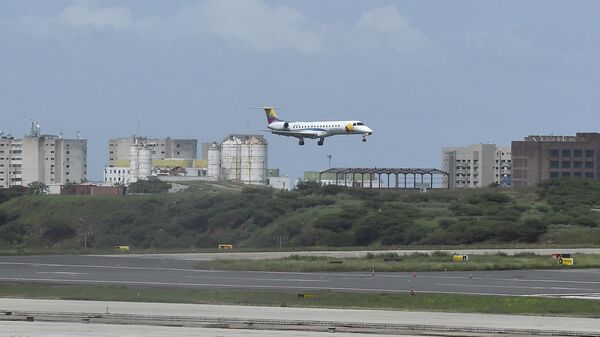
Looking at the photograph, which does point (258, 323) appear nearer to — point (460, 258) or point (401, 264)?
point (401, 264)

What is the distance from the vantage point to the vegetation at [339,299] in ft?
193

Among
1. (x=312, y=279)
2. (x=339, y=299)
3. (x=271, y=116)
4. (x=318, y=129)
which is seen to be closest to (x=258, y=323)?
(x=339, y=299)

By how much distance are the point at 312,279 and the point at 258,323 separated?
27.7m

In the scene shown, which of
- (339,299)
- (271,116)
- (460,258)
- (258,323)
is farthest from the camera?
(271,116)

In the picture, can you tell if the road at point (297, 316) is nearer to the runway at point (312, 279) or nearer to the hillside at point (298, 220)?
the runway at point (312, 279)

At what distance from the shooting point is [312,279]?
7888cm

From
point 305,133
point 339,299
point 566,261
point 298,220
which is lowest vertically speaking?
point 339,299

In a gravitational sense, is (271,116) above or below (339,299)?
above

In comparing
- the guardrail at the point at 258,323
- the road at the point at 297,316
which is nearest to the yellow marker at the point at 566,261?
the road at the point at 297,316

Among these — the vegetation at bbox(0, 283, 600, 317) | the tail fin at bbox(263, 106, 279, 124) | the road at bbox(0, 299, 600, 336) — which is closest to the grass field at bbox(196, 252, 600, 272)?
the vegetation at bbox(0, 283, 600, 317)

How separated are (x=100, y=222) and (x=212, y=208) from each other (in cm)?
1167

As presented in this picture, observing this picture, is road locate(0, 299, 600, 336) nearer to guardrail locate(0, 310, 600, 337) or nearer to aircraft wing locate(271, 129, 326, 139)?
guardrail locate(0, 310, 600, 337)

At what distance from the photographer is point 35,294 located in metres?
66.8

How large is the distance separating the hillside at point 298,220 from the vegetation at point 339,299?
162 feet
